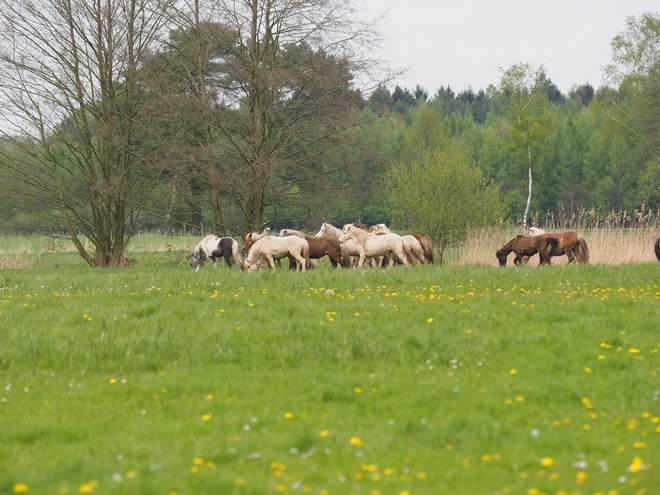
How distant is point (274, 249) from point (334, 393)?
1393 cm

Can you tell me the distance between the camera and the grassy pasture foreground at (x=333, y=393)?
490cm

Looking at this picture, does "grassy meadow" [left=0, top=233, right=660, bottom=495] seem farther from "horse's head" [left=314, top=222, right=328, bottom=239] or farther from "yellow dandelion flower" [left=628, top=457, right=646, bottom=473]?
"horse's head" [left=314, top=222, right=328, bottom=239]

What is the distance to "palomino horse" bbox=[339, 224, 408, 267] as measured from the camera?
2169 centimetres

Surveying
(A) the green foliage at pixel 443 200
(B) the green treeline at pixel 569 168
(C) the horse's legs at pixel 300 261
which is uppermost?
(B) the green treeline at pixel 569 168

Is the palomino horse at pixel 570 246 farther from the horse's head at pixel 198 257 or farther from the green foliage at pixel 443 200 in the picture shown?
the green foliage at pixel 443 200

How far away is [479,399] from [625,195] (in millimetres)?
84929

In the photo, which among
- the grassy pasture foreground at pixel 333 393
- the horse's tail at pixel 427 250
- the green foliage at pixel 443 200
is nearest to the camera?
the grassy pasture foreground at pixel 333 393

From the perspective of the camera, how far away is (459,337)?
9180mm

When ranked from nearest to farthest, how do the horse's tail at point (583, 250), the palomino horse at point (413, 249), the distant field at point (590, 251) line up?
1. the horse's tail at point (583, 250)
2. the palomino horse at point (413, 249)
3. the distant field at point (590, 251)

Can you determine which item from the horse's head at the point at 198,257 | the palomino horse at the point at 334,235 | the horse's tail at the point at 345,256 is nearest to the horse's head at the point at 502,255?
the palomino horse at the point at 334,235

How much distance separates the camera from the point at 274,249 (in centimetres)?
2081

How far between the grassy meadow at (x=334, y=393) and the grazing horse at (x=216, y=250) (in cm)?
1068

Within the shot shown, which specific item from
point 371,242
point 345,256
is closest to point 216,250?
point 345,256

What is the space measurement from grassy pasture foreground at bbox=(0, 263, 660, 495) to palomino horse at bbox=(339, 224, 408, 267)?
28.6ft
